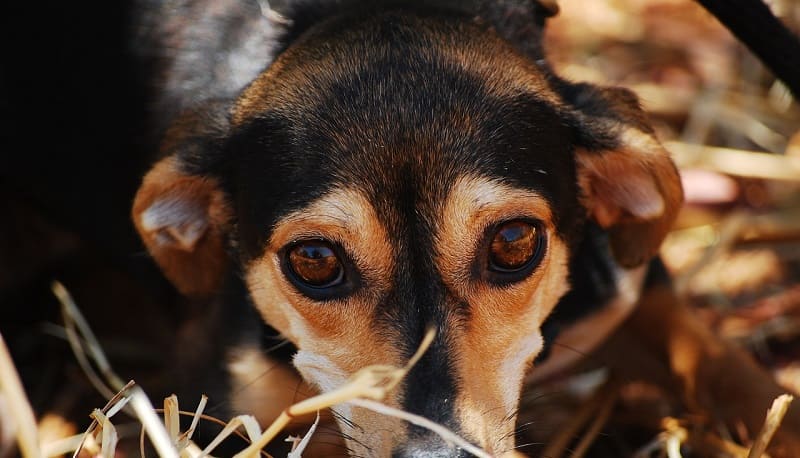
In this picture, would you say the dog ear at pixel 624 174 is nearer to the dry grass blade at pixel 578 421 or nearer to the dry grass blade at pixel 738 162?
the dry grass blade at pixel 578 421

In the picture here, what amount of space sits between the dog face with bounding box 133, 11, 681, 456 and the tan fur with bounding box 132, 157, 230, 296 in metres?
0.01

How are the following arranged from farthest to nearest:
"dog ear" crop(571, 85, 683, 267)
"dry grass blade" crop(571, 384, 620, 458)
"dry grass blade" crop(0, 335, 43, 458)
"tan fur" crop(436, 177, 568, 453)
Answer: "dry grass blade" crop(571, 384, 620, 458), "dog ear" crop(571, 85, 683, 267), "tan fur" crop(436, 177, 568, 453), "dry grass blade" crop(0, 335, 43, 458)

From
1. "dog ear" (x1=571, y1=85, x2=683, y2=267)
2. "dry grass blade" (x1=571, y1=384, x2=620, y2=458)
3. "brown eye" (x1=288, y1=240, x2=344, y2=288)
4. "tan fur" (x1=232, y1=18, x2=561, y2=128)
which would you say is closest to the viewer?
"brown eye" (x1=288, y1=240, x2=344, y2=288)

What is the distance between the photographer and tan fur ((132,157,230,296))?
11.1ft

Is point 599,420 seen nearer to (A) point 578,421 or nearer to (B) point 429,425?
(A) point 578,421

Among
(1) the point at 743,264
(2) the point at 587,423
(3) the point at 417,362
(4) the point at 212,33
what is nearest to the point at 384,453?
(3) the point at 417,362

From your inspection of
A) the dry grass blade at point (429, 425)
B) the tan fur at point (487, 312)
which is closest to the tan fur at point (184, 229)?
the tan fur at point (487, 312)

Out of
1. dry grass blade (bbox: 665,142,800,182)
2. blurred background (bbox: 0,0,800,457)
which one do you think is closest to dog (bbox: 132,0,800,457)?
blurred background (bbox: 0,0,800,457)

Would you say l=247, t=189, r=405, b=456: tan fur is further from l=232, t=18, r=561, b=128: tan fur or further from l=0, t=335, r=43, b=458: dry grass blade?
l=0, t=335, r=43, b=458: dry grass blade

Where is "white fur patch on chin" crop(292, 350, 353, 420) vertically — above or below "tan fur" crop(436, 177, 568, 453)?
below

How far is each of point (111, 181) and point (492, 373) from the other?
6.78 ft

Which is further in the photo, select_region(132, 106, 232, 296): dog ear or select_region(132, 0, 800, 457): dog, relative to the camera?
select_region(132, 106, 232, 296): dog ear

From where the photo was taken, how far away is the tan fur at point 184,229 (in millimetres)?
3398

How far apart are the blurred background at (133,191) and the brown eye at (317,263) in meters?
1.11
